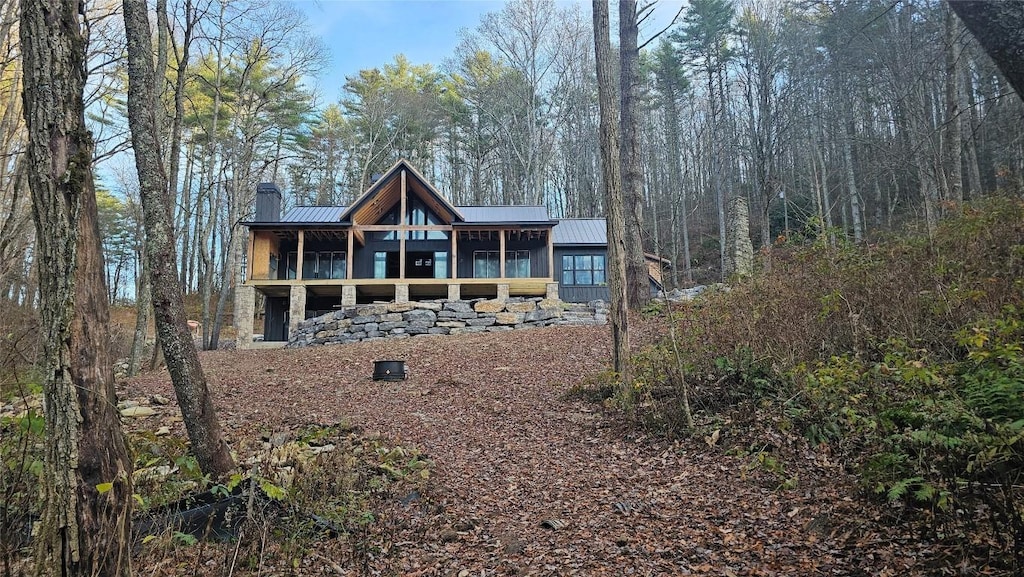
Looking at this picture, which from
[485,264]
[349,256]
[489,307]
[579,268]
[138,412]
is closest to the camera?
[138,412]

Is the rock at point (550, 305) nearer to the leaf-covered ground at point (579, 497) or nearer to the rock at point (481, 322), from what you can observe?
the rock at point (481, 322)

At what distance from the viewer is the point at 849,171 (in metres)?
19.2

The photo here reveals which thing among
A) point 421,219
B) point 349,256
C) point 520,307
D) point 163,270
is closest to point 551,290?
point 520,307

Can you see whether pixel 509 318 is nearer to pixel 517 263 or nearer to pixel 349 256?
pixel 517 263

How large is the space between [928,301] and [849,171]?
56.5 ft

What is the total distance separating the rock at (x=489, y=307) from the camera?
15.8 metres

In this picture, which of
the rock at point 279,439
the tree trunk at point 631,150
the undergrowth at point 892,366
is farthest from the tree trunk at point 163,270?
the tree trunk at point 631,150

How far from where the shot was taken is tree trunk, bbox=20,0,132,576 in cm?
239

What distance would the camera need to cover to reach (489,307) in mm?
15930

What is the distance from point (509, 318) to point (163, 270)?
11661 mm

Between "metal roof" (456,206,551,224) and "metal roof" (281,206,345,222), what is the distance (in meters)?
4.98

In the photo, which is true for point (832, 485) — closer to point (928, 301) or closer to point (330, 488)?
point (928, 301)

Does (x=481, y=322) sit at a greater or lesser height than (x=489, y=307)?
lesser

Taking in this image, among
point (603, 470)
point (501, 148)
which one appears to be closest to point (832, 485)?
point (603, 470)
